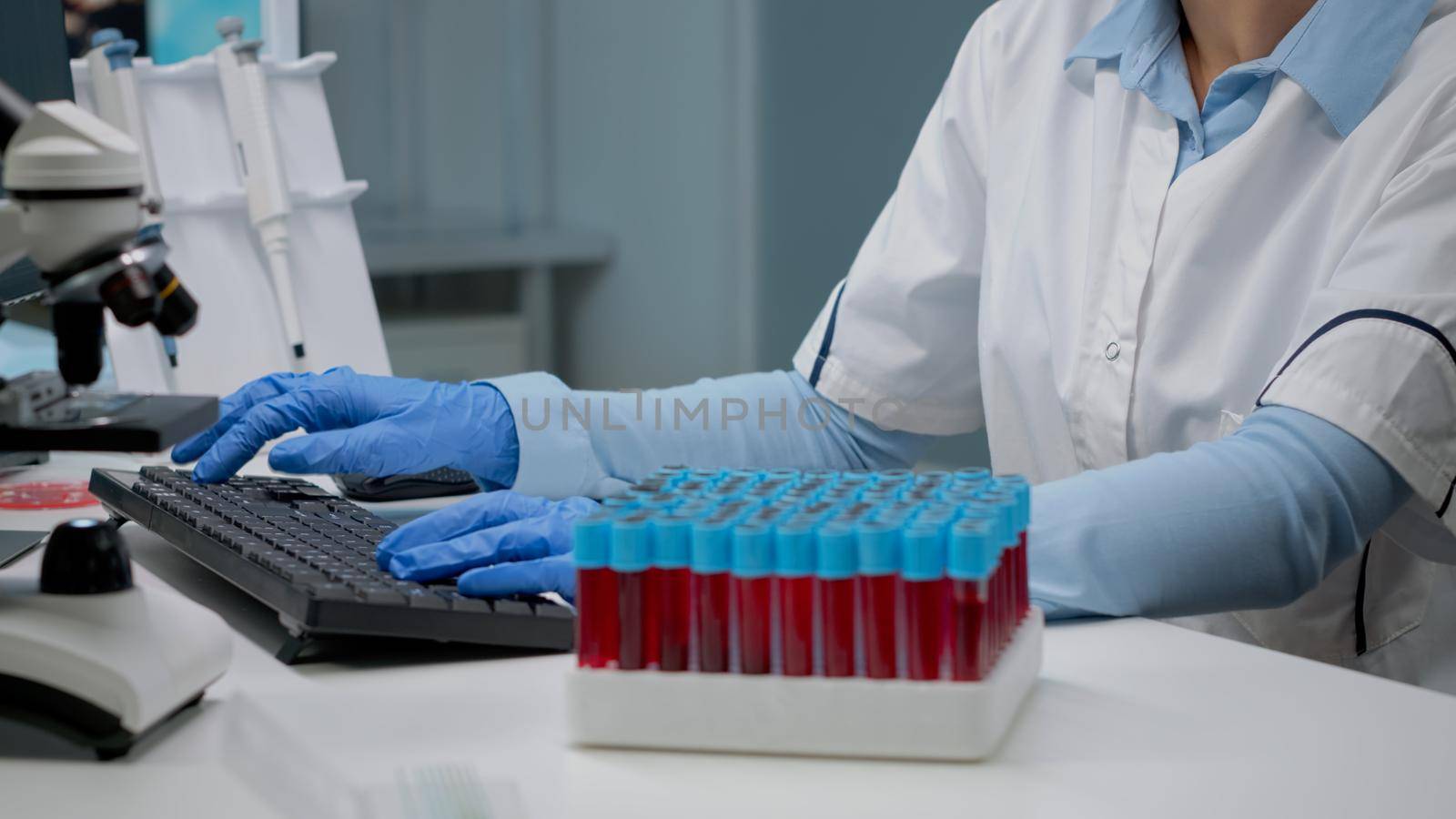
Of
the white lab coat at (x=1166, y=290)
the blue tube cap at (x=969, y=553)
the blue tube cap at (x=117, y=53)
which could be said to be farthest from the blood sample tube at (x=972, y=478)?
the blue tube cap at (x=117, y=53)

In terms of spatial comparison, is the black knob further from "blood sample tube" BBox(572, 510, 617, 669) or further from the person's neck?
the person's neck

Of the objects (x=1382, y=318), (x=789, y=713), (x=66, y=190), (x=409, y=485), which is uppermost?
(x=66, y=190)

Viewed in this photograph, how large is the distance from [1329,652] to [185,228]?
4.30 feet

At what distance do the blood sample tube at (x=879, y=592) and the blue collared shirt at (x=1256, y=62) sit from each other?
710 mm

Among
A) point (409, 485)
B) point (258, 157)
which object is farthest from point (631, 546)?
point (258, 157)

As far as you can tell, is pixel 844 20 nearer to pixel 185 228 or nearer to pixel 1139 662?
pixel 185 228

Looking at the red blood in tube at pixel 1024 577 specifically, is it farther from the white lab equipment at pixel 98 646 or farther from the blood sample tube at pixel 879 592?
the white lab equipment at pixel 98 646

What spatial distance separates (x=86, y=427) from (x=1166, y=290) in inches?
34.5

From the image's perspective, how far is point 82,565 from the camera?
2.21 feet

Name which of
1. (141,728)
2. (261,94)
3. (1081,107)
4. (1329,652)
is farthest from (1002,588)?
(261,94)

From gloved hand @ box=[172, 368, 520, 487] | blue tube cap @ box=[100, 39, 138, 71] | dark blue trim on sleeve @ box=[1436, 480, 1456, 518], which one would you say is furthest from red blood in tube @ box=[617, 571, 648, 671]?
blue tube cap @ box=[100, 39, 138, 71]

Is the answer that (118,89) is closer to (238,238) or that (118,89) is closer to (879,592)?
(238,238)

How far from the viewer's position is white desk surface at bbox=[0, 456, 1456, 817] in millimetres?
584

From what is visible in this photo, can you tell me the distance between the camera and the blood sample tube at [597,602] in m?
0.63
